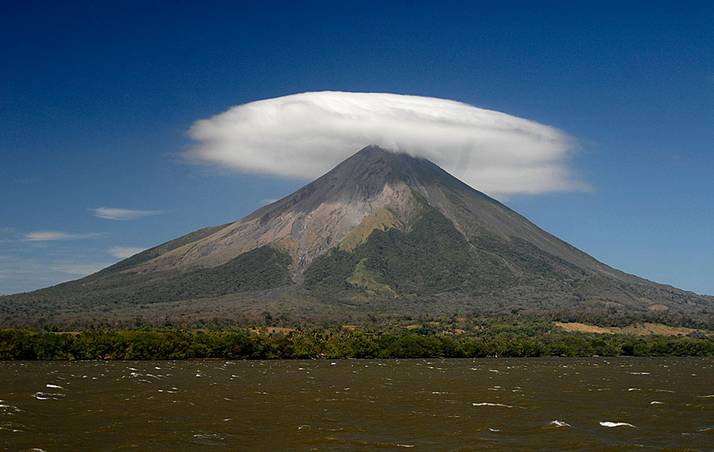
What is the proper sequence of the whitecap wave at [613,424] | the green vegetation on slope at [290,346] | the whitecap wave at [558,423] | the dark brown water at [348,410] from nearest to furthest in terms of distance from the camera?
the dark brown water at [348,410]
the whitecap wave at [558,423]
the whitecap wave at [613,424]
the green vegetation on slope at [290,346]

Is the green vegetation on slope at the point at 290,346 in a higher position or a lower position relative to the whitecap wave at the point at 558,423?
higher

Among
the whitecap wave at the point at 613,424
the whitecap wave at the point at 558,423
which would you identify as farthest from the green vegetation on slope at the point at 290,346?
the whitecap wave at the point at 613,424

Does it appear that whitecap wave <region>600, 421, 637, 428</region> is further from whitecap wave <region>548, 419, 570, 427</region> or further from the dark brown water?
whitecap wave <region>548, 419, 570, 427</region>

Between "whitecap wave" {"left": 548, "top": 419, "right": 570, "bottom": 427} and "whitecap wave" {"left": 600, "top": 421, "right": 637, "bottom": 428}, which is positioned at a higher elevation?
"whitecap wave" {"left": 548, "top": 419, "right": 570, "bottom": 427}

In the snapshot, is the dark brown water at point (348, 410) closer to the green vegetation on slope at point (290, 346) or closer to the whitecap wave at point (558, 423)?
the whitecap wave at point (558, 423)

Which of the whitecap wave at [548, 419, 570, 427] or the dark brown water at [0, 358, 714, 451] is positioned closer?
the dark brown water at [0, 358, 714, 451]

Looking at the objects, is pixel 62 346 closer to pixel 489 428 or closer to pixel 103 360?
pixel 103 360

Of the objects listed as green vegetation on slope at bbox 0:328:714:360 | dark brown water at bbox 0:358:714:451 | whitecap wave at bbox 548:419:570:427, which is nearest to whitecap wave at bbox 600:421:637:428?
dark brown water at bbox 0:358:714:451

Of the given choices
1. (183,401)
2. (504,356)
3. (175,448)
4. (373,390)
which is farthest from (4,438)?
(504,356)

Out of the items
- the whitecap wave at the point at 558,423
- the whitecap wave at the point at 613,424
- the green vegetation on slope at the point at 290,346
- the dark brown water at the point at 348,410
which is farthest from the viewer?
the green vegetation on slope at the point at 290,346
